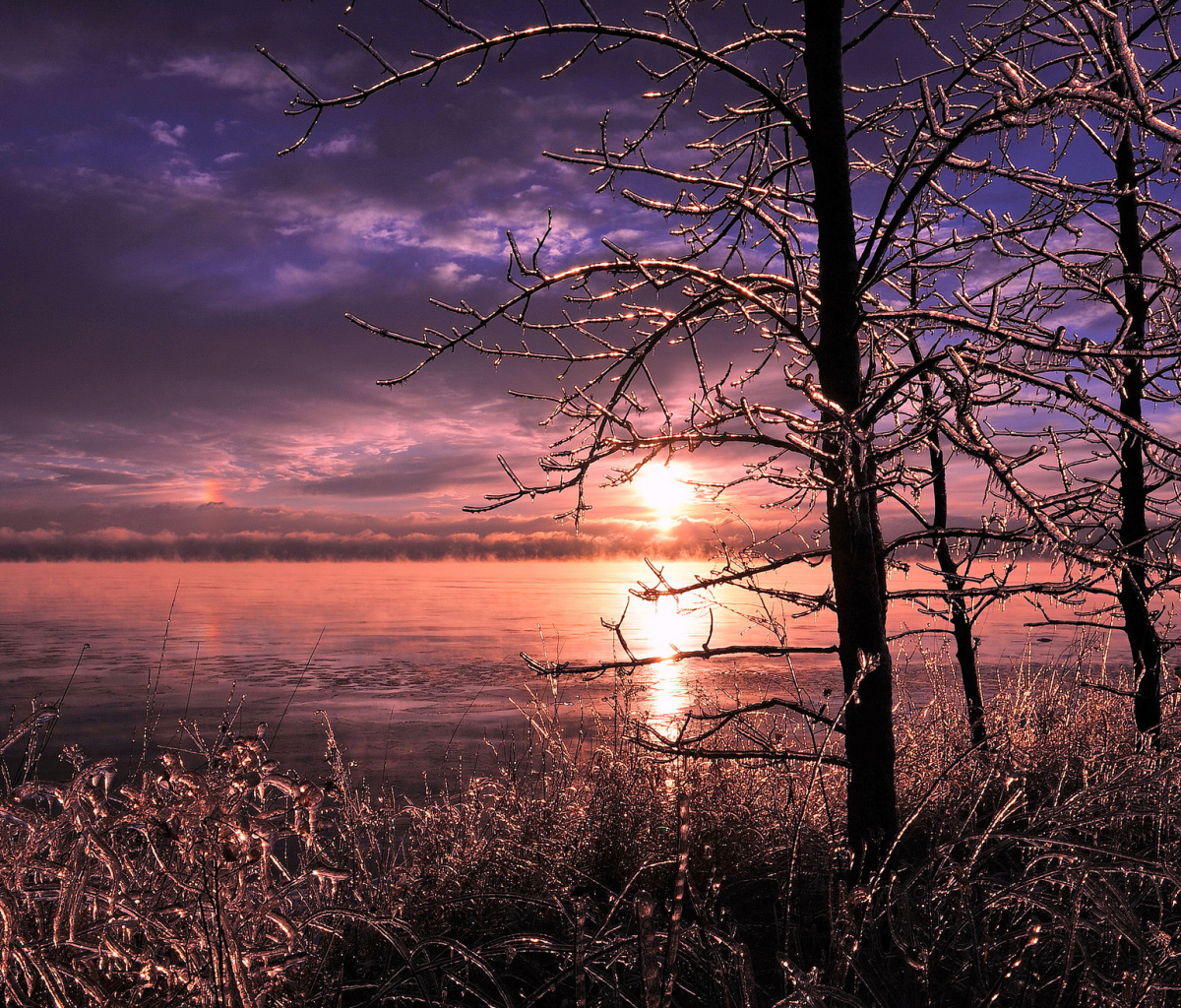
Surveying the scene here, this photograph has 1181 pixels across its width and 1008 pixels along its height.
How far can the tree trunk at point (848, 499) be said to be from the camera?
3729 millimetres

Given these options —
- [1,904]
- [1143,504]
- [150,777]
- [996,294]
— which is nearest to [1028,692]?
[1143,504]

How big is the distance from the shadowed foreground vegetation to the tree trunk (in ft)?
1.28

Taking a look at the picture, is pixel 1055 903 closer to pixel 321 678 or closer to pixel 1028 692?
pixel 1028 692

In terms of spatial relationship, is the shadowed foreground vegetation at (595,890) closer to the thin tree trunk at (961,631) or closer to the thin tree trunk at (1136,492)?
the thin tree trunk at (961,631)

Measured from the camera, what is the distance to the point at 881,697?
377 cm

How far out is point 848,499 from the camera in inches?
144

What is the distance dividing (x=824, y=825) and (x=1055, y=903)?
2363mm

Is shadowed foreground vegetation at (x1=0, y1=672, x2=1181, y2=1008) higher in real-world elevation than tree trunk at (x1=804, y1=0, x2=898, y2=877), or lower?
lower

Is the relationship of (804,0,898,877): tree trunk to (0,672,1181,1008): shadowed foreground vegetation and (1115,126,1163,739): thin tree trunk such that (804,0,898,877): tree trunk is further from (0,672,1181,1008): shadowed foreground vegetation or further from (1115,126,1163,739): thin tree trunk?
(1115,126,1163,739): thin tree trunk

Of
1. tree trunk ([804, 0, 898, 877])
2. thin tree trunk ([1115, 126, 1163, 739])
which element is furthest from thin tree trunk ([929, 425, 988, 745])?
tree trunk ([804, 0, 898, 877])

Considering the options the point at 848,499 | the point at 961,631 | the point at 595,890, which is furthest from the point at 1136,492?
the point at 595,890

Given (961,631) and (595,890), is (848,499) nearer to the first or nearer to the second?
(595,890)

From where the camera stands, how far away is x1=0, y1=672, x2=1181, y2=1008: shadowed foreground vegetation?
2.14m

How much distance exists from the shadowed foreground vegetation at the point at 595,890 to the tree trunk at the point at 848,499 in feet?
1.28
